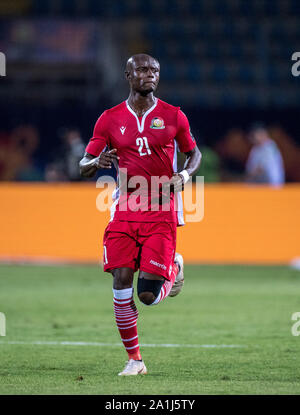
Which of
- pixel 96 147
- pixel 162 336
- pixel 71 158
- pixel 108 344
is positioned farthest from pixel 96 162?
pixel 71 158

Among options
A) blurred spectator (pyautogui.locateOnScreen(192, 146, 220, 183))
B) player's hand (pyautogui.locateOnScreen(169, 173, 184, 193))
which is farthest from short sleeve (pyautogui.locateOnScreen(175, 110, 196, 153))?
blurred spectator (pyautogui.locateOnScreen(192, 146, 220, 183))

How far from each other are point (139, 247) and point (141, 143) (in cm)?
80

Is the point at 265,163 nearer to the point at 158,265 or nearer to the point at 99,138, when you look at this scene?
the point at 99,138

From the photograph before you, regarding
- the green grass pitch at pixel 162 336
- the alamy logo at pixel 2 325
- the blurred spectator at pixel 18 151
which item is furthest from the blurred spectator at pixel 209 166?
the alamy logo at pixel 2 325

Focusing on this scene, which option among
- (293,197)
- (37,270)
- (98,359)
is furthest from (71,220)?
(98,359)

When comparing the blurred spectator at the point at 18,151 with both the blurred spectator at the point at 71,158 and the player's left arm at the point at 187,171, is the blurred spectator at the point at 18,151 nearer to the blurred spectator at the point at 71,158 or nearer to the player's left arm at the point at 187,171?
the blurred spectator at the point at 71,158

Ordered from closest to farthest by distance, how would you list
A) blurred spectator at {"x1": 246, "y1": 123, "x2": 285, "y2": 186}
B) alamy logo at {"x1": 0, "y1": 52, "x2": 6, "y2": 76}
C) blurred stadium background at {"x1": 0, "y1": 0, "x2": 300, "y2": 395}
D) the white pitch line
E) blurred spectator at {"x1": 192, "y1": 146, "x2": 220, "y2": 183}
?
1. blurred stadium background at {"x1": 0, "y1": 0, "x2": 300, "y2": 395}
2. the white pitch line
3. blurred spectator at {"x1": 246, "y1": 123, "x2": 285, "y2": 186}
4. blurred spectator at {"x1": 192, "y1": 146, "x2": 220, "y2": 183}
5. alamy logo at {"x1": 0, "y1": 52, "x2": 6, "y2": 76}

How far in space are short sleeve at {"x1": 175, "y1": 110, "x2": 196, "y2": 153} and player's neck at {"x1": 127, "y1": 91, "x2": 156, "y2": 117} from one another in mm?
258

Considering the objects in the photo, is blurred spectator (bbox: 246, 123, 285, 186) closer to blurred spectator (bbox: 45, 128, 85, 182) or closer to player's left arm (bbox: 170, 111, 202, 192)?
blurred spectator (bbox: 45, 128, 85, 182)

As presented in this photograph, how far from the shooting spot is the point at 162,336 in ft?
28.8

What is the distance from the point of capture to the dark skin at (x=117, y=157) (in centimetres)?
664

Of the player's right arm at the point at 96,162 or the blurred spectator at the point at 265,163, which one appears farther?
the blurred spectator at the point at 265,163

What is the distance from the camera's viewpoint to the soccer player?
21.9 ft
